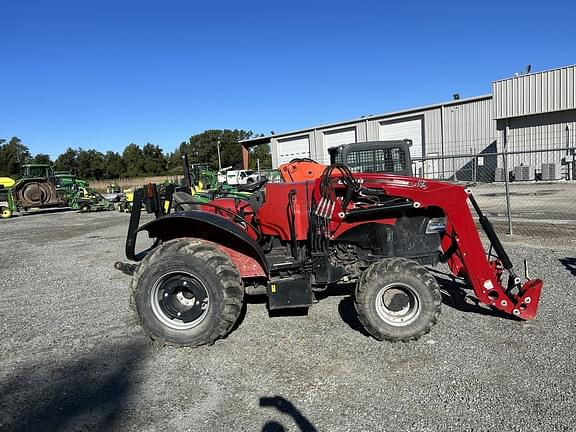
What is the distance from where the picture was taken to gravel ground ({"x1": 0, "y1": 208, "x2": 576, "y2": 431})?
317 centimetres

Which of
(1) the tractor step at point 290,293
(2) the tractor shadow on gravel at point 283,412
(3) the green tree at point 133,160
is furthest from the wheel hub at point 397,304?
(3) the green tree at point 133,160

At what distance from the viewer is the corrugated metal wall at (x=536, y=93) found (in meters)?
24.4

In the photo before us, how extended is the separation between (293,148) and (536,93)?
21073 mm

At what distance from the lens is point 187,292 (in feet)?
15.1

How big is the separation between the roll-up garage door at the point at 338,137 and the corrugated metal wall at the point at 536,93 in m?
11.9

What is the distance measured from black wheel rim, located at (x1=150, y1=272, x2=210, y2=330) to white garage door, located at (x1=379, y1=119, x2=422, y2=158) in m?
29.3

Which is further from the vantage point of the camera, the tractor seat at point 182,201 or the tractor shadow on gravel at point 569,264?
the tractor shadow on gravel at point 569,264

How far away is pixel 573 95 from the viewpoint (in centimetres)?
2420

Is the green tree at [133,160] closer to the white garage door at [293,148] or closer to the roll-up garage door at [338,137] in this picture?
the white garage door at [293,148]

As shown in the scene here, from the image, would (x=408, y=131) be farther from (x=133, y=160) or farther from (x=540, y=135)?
(x=133, y=160)

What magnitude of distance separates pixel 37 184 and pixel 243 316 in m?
22.8

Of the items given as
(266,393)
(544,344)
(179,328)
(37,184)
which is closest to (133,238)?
(179,328)

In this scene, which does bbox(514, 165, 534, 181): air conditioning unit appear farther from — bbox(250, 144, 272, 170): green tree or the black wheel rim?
bbox(250, 144, 272, 170): green tree

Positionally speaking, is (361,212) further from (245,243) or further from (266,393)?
(266,393)
